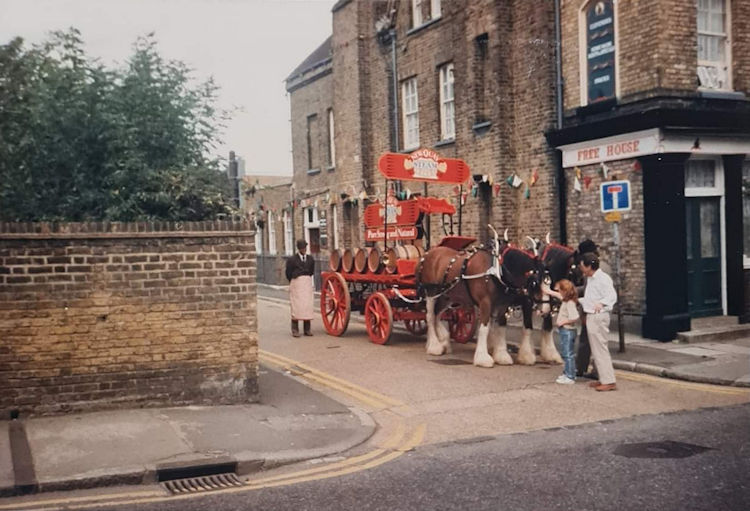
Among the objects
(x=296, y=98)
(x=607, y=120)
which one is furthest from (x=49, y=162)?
(x=296, y=98)

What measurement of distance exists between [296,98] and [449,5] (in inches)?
422

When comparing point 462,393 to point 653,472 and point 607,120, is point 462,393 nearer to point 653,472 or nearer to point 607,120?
point 653,472

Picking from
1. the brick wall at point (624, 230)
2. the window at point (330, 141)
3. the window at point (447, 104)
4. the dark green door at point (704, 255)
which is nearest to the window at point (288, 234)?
the window at point (330, 141)

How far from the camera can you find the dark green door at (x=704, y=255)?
15.0 metres

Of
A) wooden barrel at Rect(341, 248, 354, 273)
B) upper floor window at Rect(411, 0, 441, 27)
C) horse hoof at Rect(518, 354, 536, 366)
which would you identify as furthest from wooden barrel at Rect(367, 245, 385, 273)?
upper floor window at Rect(411, 0, 441, 27)

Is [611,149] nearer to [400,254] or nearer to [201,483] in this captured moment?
[400,254]

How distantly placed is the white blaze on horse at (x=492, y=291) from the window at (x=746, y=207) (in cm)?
597

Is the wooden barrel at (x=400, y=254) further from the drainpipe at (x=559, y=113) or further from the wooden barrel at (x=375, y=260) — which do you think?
the drainpipe at (x=559, y=113)

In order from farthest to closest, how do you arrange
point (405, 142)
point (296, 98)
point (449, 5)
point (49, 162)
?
point (296, 98)
point (405, 142)
point (449, 5)
point (49, 162)

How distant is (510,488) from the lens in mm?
6176

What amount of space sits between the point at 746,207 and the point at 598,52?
4.35 metres

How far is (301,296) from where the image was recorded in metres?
16.1

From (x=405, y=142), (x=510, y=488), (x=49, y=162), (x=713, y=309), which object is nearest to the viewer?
(x=510, y=488)

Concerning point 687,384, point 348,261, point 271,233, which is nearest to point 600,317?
point 687,384
